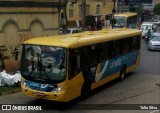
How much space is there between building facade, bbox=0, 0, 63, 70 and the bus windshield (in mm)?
7324

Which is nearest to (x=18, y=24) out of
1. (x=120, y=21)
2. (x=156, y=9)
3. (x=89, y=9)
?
(x=120, y=21)

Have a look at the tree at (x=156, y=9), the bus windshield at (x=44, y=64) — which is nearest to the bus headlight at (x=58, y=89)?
the bus windshield at (x=44, y=64)

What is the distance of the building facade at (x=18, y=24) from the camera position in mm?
21047

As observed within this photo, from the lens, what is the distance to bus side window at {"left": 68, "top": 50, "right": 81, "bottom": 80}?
44.6 ft

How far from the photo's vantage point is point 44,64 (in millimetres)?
13602

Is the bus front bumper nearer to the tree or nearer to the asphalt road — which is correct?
the asphalt road

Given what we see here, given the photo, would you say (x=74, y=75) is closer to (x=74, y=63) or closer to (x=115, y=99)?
(x=74, y=63)

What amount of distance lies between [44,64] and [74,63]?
1106 millimetres

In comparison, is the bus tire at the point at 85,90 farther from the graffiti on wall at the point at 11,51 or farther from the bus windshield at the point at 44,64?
the graffiti on wall at the point at 11,51

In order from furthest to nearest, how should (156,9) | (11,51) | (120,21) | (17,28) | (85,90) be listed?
(156,9), (120,21), (17,28), (11,51), (85,90)

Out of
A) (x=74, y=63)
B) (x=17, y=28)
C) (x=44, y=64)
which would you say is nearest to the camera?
(x=44, y=64)

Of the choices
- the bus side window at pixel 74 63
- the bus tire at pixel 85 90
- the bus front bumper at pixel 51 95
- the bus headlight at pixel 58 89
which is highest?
the bus side window at pixel 74 63

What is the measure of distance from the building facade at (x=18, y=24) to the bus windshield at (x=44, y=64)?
288 inches

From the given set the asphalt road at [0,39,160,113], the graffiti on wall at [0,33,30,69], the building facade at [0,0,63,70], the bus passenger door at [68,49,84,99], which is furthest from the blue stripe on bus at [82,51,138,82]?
the graffiti on wall at [0,33,30,69]
